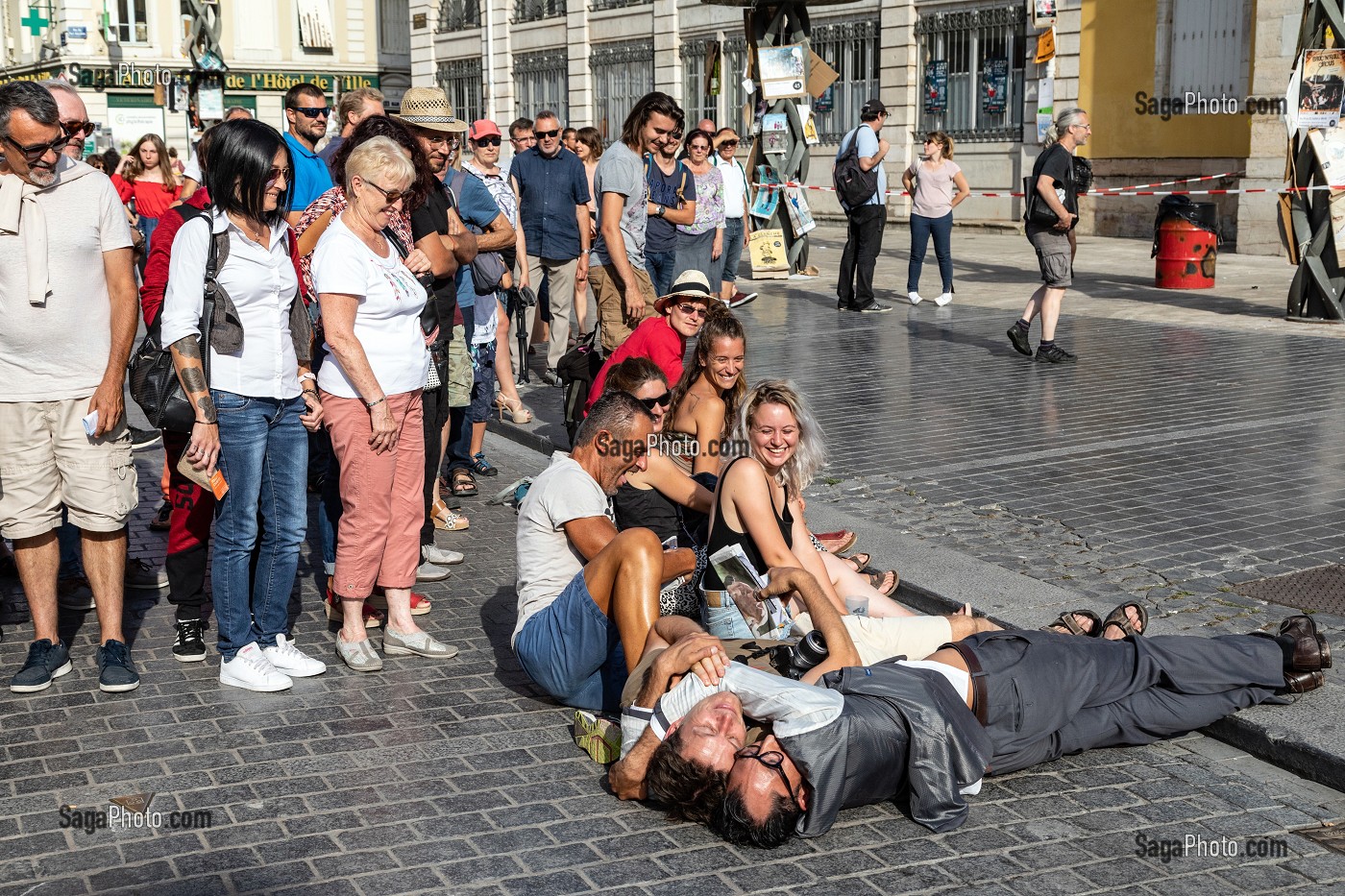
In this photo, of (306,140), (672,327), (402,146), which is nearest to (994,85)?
(306,140)

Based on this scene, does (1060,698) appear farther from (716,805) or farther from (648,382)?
(648,382)

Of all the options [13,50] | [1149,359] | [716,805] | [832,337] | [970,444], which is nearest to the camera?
[716,805]

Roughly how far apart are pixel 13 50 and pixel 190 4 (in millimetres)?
35413

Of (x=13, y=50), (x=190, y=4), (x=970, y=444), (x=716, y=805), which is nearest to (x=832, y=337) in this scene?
(x=970, y=444)

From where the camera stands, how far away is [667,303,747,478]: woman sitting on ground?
20.1 ft

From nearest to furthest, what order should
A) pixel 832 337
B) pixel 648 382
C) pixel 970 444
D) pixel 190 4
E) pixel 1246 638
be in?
pixel 1246 638 → pixel 648 382 → pixel 970 444 → pixel 832 337 → pixel 190 4

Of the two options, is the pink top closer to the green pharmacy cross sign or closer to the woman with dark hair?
the woman with dark hair

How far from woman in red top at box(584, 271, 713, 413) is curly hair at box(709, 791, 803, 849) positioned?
120 inches

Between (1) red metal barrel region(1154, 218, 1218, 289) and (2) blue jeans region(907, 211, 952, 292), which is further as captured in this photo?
(1) red metal barrel region(1154, 218, 1218, 289)

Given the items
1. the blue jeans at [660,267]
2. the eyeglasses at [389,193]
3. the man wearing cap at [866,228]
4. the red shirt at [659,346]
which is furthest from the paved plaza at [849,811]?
the man wearing cap at [866,228]

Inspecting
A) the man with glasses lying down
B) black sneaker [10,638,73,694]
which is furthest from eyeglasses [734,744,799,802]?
black sneaker [10,638,73,694]

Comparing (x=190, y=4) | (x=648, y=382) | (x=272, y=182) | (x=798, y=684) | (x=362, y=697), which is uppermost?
(x=190, y=4)

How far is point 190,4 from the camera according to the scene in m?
23.5

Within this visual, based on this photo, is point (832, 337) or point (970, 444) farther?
point (832, 337)
